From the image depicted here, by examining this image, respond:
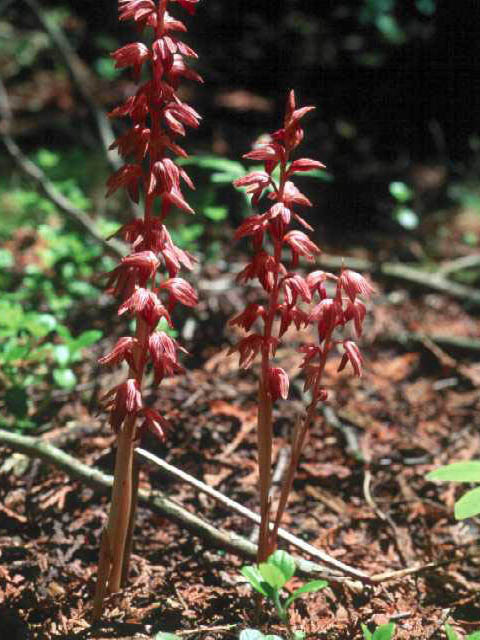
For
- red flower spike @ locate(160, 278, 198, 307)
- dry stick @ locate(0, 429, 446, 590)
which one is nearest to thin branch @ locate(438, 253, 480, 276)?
dry stick @ locate(0, 429, 446, 590)

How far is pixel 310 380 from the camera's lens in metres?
1.87

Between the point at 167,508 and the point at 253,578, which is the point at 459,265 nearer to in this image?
the point at 167,508

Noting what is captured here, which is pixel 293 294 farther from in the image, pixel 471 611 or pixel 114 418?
pixel 471 611

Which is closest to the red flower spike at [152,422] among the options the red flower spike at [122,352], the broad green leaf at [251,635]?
the red flower spike at [122,352]

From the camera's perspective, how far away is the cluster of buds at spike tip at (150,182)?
166cm

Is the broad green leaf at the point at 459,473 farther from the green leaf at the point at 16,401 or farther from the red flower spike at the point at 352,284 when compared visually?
the green leaf at the point at 16,401

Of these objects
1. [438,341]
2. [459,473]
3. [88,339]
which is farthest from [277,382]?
[438,341]

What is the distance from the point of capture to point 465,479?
1.84 meters

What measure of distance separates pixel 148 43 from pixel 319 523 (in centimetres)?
407

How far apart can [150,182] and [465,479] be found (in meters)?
1.14

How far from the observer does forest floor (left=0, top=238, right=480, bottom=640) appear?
2.02 m

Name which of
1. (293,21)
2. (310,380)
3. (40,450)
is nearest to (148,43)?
(293,21)

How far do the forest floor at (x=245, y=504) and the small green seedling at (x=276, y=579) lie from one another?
25 centimetres

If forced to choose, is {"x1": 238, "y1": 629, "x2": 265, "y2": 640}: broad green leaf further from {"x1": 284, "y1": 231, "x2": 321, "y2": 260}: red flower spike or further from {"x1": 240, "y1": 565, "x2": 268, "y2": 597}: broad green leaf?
{"x1": 284, "y1": 231, "x2": 321, "y2": 260}: red flower spike
